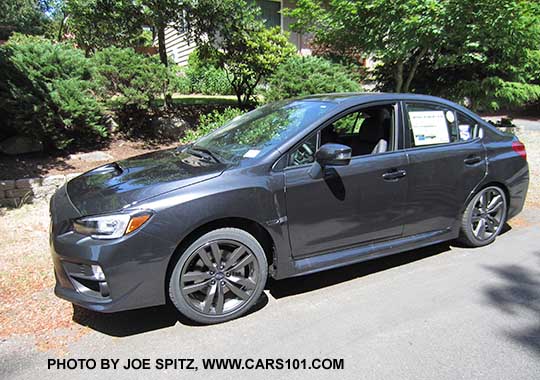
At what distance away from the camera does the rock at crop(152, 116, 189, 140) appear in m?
8.12

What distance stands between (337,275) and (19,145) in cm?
576

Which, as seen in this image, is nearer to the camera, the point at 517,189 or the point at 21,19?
the point at 517,189

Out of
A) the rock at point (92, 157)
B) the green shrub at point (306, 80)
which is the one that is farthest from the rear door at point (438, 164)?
the rock at point (92, 157)

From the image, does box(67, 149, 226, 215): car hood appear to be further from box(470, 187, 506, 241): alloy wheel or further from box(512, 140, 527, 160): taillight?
box(512, 140, 527, 160): taillight

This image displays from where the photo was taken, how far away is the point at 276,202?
2977mm

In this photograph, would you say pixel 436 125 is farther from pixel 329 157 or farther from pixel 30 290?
pixel 30 290

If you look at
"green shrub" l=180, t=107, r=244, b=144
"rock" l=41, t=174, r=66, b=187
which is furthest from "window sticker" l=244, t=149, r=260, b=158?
"green shrub" l=180, t=107, r=244, b=144

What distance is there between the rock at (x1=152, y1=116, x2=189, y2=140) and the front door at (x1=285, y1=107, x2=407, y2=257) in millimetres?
5145

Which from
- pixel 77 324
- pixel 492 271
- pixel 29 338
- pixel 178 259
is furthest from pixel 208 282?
pixel 492 271

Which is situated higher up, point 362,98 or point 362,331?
point 362,98

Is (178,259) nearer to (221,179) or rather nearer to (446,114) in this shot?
(221,179)

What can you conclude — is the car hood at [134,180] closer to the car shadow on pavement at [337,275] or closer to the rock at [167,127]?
the car shadow on pavement at [337,275]

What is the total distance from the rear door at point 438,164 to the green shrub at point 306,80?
3.84 metres

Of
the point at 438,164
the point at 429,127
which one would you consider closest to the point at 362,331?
the point at 438,164
